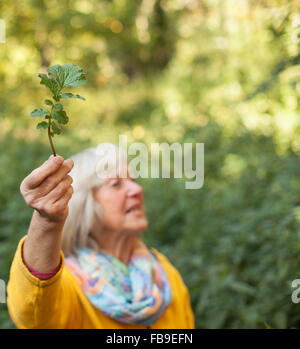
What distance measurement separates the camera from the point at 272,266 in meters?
2.40

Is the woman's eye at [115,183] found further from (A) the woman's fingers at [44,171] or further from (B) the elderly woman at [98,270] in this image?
(A) the woman's fingers at [44,171]

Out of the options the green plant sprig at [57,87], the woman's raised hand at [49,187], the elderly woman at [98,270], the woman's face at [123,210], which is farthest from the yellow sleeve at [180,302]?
the green plant sprig at [57,87]

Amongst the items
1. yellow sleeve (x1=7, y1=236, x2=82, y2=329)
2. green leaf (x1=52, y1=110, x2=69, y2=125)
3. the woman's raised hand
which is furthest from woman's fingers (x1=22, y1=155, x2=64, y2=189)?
yellow sleeve (x1=7, y1=236, x2=82, y2=329)

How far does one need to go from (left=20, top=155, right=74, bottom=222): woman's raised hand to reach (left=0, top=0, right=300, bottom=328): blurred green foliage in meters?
0.95

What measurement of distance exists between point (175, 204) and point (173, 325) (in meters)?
2.76

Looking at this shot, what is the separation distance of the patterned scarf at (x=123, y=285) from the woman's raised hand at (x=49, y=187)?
630mm

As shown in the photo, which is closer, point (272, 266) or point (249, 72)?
point (272, 266)

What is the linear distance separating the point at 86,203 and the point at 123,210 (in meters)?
0.17

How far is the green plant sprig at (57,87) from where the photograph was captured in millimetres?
899

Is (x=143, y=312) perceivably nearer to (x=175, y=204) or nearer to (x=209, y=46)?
(x=175, y=204)

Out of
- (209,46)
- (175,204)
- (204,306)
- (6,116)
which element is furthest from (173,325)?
(209,46)

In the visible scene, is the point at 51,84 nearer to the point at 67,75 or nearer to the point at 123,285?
the point at 67,75

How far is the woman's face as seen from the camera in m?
1.72

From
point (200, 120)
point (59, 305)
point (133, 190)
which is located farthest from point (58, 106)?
point (200, 120)
